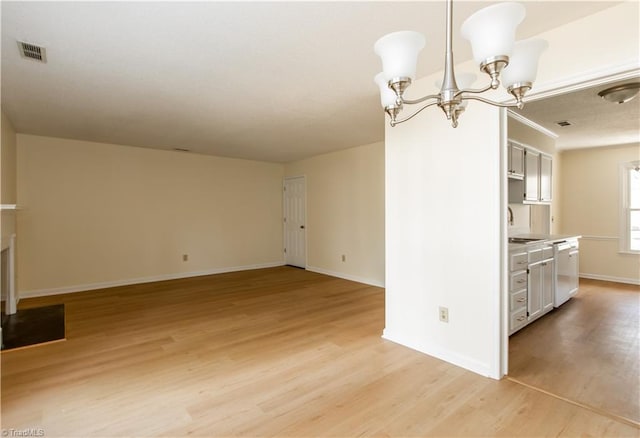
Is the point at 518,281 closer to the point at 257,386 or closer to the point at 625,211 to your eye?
the point at 257,386

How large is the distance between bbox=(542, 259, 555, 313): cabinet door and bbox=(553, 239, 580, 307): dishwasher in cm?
15

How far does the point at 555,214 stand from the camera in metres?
6.16

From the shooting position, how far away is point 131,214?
547 cm

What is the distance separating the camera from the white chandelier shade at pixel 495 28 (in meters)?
1.09

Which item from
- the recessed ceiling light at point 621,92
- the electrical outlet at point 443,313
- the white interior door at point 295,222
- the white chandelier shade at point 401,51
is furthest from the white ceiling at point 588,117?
the white interior door at point 295,222

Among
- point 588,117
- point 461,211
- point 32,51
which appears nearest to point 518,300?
point 461,211

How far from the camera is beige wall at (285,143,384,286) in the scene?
5320 millimetres

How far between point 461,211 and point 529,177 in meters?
2.70

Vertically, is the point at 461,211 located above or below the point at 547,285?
above

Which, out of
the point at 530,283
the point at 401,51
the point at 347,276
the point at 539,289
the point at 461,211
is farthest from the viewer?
the point at 347,276

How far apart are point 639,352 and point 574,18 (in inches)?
110

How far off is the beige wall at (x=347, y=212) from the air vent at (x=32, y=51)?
4190 mm

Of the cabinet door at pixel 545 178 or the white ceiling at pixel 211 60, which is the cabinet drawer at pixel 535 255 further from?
the white ceiling at pixel 211 60
